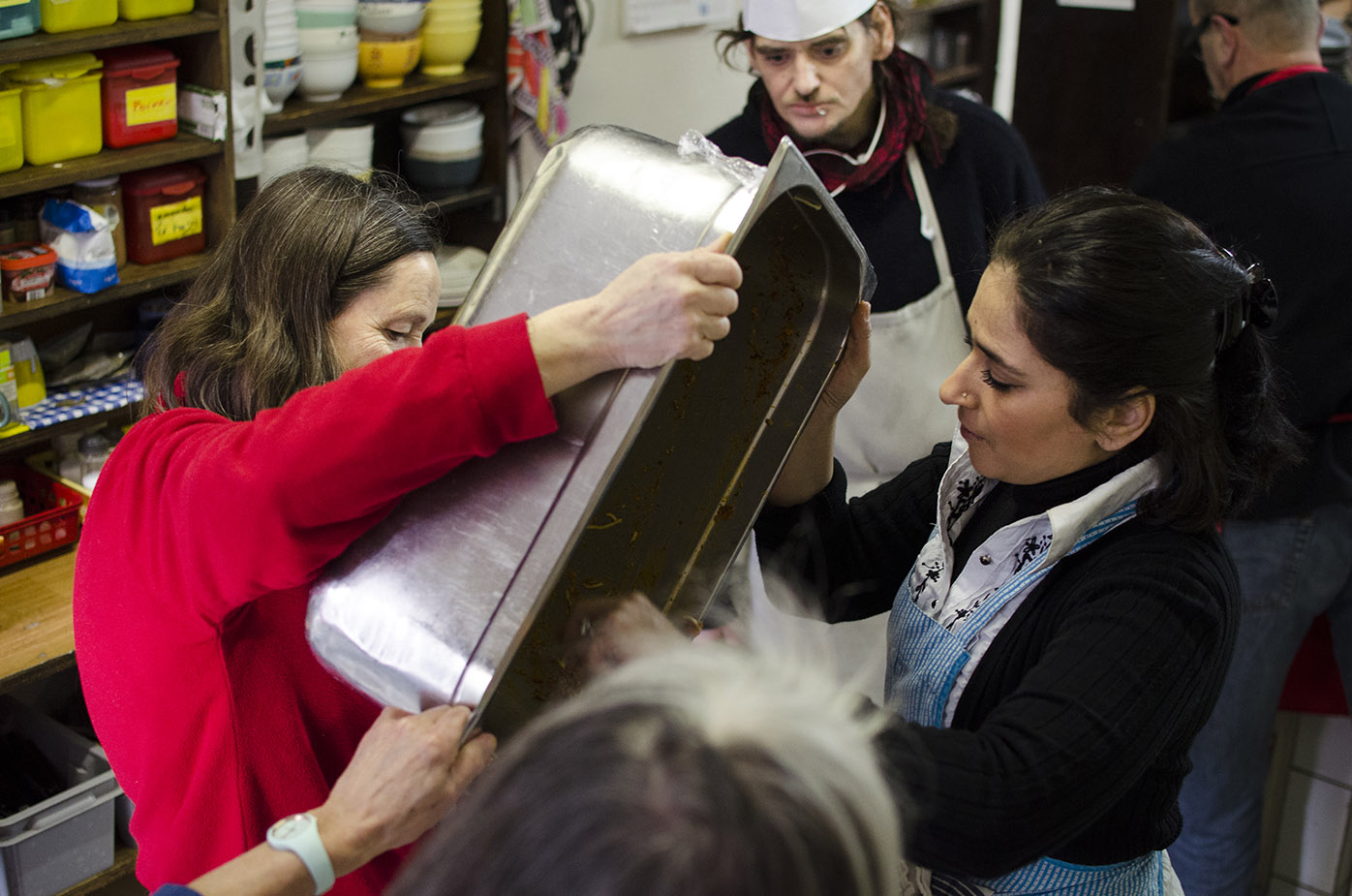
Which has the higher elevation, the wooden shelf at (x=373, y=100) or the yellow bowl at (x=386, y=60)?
the yellow bowl at (x=386, y=60)

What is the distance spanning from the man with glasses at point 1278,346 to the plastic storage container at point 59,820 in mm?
2066

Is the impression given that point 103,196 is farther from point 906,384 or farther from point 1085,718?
point 1085,718

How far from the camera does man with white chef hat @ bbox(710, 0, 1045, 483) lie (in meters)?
2.08

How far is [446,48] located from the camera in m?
2.63

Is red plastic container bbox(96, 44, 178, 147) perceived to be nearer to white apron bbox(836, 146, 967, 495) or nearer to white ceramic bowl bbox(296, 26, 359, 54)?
white ceramic bowl bbox(296, 26, 359, 54)

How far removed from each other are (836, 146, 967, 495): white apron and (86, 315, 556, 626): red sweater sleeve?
126 cm

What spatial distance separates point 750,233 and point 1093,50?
3311 mm

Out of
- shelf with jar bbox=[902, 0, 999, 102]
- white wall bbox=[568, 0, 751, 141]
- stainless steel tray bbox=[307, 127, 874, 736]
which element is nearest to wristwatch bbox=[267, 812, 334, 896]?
stainless steel tray bbox=[307, 127, 874, 736]

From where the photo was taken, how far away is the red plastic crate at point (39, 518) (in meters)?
2.14

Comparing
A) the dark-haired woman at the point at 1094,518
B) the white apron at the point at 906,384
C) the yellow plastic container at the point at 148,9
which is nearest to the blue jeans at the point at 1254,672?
the white apron at the point at 906,384

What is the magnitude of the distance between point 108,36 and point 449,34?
2.63 feet

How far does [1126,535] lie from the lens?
3.99 ft

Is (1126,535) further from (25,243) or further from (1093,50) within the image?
(1093,50)

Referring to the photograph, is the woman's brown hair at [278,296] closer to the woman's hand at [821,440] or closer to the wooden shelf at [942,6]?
the woman's hand at [821,440]
